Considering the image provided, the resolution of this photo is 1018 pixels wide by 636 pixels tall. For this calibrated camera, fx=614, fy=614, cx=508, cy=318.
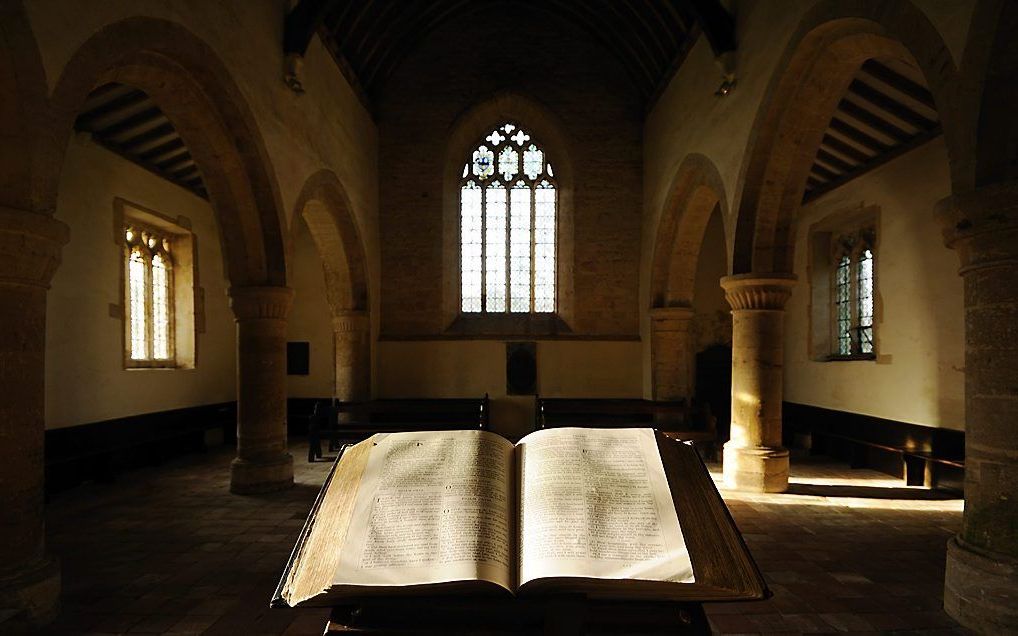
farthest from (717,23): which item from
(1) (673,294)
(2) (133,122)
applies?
(2) (133,122)

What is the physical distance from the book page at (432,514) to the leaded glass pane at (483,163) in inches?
393

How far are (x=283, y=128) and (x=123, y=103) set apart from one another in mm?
1901

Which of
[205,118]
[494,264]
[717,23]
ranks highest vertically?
[717,23]

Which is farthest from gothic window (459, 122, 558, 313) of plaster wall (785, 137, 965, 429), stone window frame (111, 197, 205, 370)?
plaster wall (785, 137, 965, 429)

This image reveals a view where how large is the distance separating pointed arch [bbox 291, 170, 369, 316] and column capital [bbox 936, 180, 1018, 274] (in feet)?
20.8

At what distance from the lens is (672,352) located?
9.70 meters

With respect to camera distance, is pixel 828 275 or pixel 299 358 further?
pixel 299 358

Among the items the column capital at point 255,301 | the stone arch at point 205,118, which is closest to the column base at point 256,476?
the column capital at point 255,301

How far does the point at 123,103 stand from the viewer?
680 cm

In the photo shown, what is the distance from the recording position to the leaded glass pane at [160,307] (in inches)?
350

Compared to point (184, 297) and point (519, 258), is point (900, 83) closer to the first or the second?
point (519, 258)

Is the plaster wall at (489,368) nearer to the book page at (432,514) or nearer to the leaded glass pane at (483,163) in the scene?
the leaded glass pane at (483,163)

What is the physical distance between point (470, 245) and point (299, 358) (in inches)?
149

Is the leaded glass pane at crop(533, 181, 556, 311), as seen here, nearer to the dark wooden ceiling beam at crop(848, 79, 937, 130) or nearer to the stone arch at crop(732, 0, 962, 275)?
the stone arch at crop(732, 0, 962, 275)
